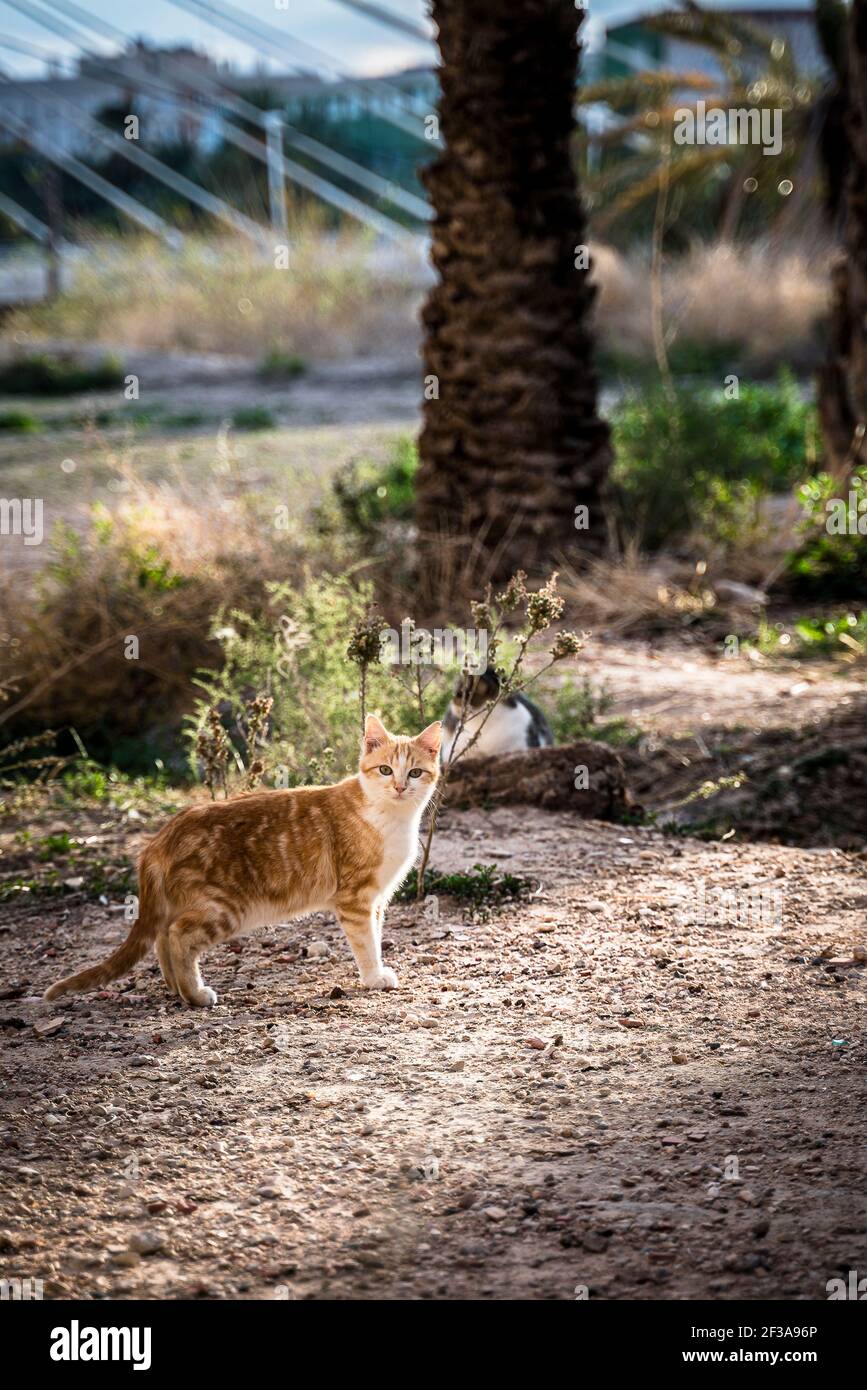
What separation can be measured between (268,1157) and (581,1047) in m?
0.96

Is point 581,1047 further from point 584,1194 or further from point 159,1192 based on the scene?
point 159,1192

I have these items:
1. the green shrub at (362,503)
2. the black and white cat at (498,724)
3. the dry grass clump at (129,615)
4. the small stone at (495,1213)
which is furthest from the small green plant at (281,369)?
the small stone at (495,1213)

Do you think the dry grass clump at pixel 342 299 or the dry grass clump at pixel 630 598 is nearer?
the dry grass clump at pixel 630 598

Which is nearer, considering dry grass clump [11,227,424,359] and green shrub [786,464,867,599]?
green shrub [786,464,867,599]

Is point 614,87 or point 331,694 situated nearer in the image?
point 331,694

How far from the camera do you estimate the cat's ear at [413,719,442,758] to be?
A: 4.85 meters

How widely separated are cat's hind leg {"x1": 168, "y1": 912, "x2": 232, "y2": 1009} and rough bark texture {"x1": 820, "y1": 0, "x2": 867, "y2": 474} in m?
6.20

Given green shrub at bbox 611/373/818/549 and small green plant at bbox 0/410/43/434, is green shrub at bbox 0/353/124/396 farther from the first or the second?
green shrub at bbox 611/373/818/549

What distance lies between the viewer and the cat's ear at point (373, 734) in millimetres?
4766

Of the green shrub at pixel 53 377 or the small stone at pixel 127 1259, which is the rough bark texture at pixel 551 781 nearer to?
the small stone at pixel 127 1259

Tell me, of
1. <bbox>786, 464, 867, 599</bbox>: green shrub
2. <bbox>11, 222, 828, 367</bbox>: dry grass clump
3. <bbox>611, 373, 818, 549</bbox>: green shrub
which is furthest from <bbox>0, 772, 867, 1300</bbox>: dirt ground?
<bbox>11, 222, 828, 367</bbox>: dry grass clump

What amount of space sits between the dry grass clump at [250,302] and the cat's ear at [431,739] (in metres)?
17.5
